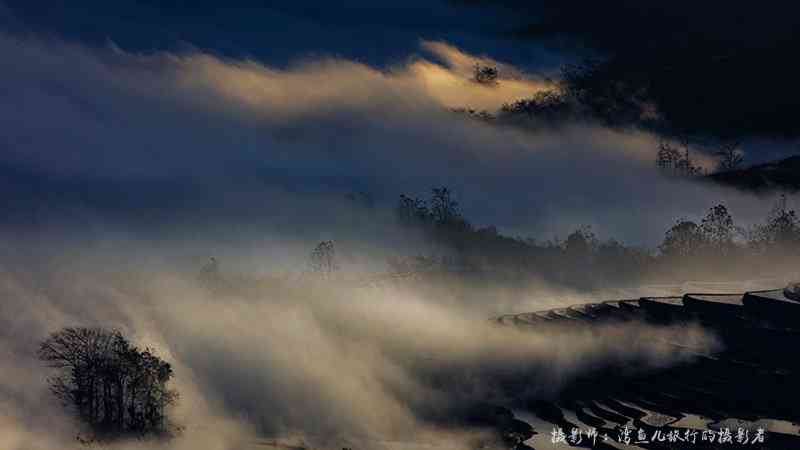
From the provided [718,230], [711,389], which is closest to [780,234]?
[718,230]

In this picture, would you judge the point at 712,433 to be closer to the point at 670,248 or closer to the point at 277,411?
the point at 277,411

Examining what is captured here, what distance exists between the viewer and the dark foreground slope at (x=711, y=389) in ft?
129

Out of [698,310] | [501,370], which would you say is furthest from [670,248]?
[698,310]

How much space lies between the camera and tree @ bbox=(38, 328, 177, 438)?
53.3 meters

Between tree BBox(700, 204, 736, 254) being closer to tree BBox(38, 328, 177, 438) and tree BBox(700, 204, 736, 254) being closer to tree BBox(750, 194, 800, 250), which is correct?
tree BBox(750, 194, 800, 250)

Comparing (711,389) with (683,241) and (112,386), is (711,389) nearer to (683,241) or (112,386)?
(112,386)

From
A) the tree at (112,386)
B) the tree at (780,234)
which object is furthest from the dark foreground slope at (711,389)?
the tree at (780,234)

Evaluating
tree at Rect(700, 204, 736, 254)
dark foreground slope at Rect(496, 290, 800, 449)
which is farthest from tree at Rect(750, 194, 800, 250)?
dark foreground slope at Rect(496, 290, 800, 449)

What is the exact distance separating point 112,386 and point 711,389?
35.6 meters

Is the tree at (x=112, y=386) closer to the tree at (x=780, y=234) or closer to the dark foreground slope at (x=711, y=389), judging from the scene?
the dark foreground slope at (x=711, y=389)

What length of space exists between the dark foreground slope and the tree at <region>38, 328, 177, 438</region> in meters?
22.8

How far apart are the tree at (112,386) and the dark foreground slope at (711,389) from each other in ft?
74.7

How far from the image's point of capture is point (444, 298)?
104m

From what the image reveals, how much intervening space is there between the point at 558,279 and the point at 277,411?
80.6 meters
